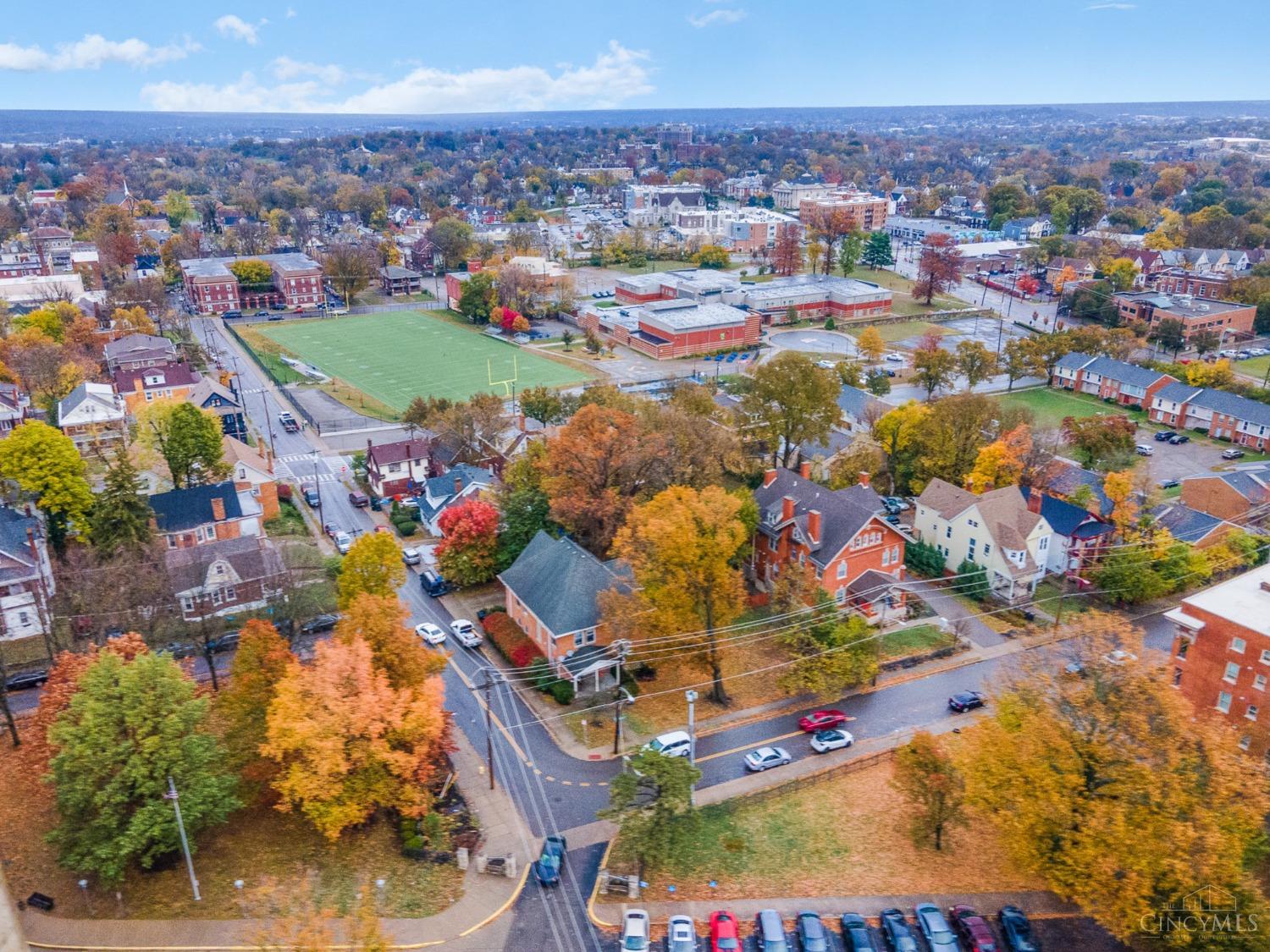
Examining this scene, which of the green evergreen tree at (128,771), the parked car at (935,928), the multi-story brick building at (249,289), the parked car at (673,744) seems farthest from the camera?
the multi-story brick building at (249,289)

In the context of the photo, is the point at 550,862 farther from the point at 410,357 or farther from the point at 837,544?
the point at 410,357

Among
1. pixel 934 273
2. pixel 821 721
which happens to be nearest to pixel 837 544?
pixel 821 721

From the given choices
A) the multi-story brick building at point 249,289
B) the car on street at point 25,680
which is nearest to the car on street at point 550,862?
the car on street at point 25,680

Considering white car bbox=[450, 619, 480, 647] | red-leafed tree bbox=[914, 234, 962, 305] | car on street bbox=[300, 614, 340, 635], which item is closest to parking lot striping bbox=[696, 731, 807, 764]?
white car bbox=[450, 619, 480, 647]

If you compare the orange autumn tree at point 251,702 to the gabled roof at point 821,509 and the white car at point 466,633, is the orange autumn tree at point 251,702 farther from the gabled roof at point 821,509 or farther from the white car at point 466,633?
the gabled roof at point 821,509

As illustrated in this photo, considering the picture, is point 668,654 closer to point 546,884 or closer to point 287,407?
point 546,884

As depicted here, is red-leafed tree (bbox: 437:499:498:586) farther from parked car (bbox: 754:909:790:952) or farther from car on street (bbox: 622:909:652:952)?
parked car (bbox: 754:909:790:952)

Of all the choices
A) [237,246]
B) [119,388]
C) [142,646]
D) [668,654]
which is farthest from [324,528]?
→ [237,246]
